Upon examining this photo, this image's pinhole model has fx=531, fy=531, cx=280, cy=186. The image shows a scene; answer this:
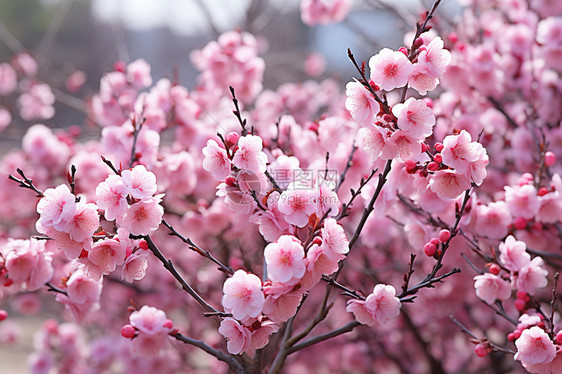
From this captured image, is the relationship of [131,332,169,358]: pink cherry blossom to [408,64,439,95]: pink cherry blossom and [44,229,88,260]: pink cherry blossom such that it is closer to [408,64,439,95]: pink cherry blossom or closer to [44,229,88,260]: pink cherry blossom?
[44,229,88,260]: pink cherry blossom

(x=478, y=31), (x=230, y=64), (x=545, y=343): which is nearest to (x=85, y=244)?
(x=545, y=343)

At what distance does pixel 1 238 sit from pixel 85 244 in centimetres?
216

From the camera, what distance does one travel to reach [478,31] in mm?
2846

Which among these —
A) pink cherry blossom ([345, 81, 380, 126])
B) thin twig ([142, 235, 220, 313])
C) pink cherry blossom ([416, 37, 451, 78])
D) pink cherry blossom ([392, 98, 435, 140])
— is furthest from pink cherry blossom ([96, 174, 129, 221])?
pink cherry blossom ([416, 37, 451, 78])

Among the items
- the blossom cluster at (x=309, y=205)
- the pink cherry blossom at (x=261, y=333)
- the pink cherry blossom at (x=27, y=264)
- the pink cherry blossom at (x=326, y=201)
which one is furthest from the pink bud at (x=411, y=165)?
the pink cherry blossom at (x=27, y=264)

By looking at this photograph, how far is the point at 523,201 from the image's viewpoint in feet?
6.03

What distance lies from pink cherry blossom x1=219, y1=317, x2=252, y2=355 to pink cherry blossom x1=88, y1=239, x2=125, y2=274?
0.34 m

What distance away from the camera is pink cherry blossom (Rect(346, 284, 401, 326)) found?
138 cm

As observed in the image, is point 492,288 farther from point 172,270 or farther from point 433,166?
point 172,270

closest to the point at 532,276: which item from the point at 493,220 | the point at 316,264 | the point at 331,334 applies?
the point at 493,220

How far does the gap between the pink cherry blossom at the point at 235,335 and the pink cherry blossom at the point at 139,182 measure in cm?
38

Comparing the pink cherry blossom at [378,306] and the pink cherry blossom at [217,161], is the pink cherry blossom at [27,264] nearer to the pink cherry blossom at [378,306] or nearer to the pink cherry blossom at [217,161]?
the pink cherry blossom at [217,161]

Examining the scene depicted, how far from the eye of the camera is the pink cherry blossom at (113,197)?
135 centimetres

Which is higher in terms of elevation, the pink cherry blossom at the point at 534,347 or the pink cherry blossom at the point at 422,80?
the pink cherry blossom at the point at 422,80
